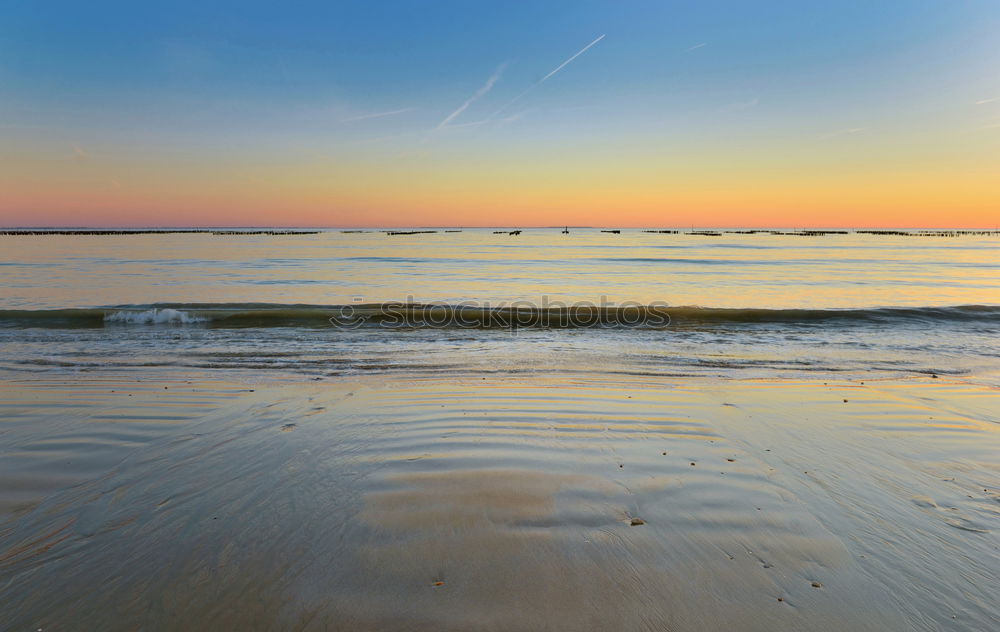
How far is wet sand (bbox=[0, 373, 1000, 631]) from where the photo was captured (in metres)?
2.95

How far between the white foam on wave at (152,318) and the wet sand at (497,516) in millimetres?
9150

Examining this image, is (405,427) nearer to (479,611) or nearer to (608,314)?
(479,611)

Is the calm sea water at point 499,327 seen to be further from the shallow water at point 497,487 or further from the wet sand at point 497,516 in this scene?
the wet sand at point 497,516

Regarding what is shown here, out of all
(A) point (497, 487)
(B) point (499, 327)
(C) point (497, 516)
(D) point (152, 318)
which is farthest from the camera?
(D) point (152, 318)

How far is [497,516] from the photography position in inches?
156

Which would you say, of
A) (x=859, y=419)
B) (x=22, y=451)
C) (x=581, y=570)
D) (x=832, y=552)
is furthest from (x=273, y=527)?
(x=859, y=419)

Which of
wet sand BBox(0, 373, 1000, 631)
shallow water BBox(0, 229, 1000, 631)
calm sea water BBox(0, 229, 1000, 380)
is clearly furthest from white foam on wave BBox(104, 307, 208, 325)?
wet sand BBox(0, 373, 1000, 631)

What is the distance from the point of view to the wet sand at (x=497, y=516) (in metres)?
2.95

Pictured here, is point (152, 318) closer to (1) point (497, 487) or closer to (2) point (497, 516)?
(1) point (497, 487)

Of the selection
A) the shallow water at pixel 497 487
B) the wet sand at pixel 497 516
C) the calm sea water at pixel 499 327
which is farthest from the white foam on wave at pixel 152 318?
the wet sand at pixel 497 516

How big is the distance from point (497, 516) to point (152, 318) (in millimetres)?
15438

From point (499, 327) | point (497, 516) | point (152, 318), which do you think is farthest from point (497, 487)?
point (152, 318)

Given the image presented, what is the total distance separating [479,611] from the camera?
9.52 feet

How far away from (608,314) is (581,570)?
47.8 ft
